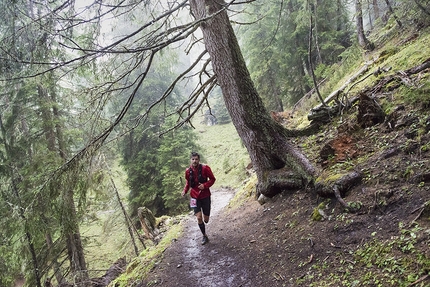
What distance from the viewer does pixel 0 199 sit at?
7.97 metres

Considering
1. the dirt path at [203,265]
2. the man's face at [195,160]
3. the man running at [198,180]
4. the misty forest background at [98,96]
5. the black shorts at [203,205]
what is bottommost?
the dirt path at [203,265]

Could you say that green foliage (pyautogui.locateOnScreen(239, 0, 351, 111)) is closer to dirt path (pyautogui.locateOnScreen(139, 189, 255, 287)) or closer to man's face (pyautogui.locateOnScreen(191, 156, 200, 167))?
man's face (pyautogui.locateOnScreen(191, 156, 200, 167))

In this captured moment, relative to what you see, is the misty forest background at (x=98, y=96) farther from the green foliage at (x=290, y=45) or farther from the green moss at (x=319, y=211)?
the green moss at (x=319, y=211)

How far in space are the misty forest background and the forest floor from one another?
1665 millimetres

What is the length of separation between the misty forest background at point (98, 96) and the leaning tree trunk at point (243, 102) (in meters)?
0.51

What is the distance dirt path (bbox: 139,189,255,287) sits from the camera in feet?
13.5

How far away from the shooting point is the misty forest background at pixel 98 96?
4.58m

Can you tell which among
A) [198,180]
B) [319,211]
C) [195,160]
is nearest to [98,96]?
[195,160]

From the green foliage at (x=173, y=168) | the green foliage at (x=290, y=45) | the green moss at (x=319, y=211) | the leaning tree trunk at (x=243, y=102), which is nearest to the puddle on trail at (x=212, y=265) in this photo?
the green moss at (x=319, y=211)

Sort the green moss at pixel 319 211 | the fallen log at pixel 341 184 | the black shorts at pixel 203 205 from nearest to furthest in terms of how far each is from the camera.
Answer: the fallen log at pixel 341 184 → the green moss at pixel 319 211 → the black shorts at pixel 203 205

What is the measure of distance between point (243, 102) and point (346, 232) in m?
3.21

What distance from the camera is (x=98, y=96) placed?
5391mm

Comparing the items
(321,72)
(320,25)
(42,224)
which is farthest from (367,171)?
(320,25)

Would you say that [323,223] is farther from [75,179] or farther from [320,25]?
[320,25]
